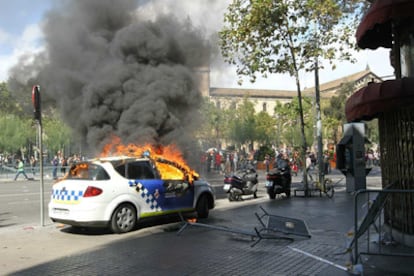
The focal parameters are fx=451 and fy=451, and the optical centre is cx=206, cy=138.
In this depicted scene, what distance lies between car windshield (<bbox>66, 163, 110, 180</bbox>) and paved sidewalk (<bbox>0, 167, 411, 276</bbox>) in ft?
3.60

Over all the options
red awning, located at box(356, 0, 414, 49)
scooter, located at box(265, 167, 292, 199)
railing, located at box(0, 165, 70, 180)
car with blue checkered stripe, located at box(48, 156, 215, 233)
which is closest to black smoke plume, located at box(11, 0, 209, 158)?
car with blue checkered stripe, located at box(48, 156, 215, 233)

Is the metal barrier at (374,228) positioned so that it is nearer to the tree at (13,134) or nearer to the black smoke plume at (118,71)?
the black smoke plume at (118,71)

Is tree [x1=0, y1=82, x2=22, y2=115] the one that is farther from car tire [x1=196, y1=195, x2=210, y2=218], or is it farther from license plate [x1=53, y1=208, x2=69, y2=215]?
license plate [x1=53, y1=208, x2=69, y2=215]

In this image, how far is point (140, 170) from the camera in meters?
9.10

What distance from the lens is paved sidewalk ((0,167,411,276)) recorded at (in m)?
5.89

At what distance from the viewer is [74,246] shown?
24.9 feet

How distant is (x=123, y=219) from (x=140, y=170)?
1.06 meters

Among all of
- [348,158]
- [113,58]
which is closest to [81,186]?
[113,58]

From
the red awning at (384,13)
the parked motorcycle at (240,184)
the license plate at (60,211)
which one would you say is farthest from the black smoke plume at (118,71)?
the red awning at (384,13)

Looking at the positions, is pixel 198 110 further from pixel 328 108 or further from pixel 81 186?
pixel 328 108

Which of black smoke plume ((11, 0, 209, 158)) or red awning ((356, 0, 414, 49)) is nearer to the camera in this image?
red awning ((356, 0, 414, 49))

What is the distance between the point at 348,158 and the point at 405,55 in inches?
340

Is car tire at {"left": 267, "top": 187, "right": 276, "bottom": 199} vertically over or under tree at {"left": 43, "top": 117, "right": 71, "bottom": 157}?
under

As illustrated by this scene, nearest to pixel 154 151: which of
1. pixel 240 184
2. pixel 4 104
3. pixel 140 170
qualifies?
pixel 140 170
